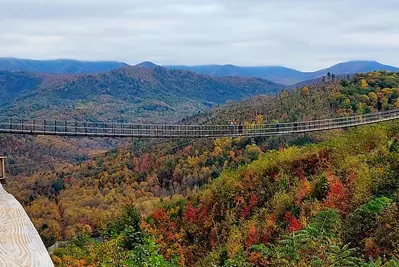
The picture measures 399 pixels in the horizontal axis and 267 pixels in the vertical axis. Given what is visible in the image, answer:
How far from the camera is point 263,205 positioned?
24.5m

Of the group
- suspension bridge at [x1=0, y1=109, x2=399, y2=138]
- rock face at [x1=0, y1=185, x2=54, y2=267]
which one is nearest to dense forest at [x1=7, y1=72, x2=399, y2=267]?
suspension bridge at [x1=0, y1=109, x2=399, y2=138]

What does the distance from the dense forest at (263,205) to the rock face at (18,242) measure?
498 cm

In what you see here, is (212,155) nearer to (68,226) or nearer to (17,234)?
(68,226)

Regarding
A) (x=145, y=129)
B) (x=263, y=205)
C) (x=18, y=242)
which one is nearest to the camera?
(x=18, y=242)

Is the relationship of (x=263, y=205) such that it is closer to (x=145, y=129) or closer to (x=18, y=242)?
(x=145, y=129)

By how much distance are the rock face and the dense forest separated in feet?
16.3

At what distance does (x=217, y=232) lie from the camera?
24500 millimetres

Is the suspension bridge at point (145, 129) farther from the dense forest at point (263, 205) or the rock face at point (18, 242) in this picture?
the rock face at point (18, 242)

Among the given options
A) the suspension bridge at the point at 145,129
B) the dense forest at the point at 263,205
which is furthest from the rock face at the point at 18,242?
the suspension bridge at the point at 145,129

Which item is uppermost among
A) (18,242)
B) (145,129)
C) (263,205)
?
(18,242)

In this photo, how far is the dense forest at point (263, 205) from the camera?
11.2m

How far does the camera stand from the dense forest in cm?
1117

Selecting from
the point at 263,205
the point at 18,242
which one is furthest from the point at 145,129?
the point at 18,242

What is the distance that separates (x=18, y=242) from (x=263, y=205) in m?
23.0
